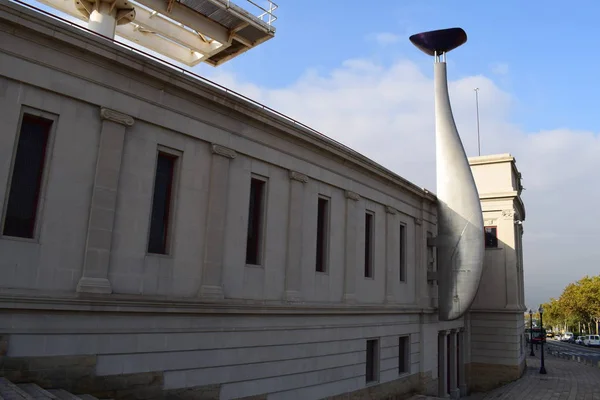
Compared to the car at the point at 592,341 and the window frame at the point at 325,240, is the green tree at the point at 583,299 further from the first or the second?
the window frame at the point at 325,240

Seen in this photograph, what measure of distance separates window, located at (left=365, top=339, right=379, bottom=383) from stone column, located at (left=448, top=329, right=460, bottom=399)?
10153 mm

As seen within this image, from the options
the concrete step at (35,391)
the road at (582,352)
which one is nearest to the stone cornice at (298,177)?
the concrete step at (35,391)

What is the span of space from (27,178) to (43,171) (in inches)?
14.5

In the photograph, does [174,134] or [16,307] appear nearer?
[16,307]

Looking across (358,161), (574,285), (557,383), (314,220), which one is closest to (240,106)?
(314,220)

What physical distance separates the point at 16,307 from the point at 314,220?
10.7 meters

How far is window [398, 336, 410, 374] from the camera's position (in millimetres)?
24031

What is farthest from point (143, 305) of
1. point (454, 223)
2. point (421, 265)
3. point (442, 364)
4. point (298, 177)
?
point (442, 364)

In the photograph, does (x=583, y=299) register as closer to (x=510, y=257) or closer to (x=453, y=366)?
(x=510, y=257)

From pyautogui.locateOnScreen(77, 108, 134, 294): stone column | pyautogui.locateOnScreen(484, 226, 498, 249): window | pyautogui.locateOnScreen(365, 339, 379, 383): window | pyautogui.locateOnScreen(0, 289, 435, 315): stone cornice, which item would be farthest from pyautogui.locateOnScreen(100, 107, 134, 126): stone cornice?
pyautogui.locateOnScreen(484, 226, 498, 249): window

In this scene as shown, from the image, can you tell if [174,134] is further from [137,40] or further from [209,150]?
[137,40]

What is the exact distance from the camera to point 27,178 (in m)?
11.3

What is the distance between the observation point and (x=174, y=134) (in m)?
14.0

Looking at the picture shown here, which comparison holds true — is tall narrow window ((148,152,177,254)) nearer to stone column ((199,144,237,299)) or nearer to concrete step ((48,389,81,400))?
stone column ((199,144,237,299))
